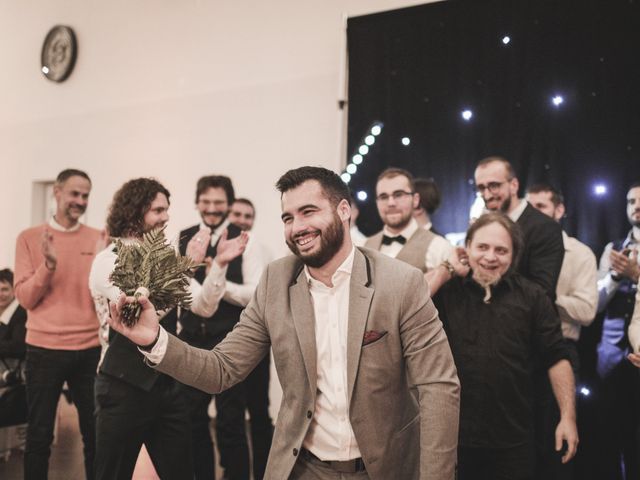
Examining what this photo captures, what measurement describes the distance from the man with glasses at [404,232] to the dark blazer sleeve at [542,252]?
40 cm

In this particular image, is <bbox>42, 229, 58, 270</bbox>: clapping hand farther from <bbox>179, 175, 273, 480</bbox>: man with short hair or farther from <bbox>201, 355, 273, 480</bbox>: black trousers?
<bbox>201, 355, 273, 480</bbox>: black trousers

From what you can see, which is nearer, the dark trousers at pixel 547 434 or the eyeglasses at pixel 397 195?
the dark trousers at pixel 547 434

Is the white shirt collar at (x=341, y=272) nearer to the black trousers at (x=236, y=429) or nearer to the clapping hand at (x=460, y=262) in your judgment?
the clapping hand at (x=460, y=262)

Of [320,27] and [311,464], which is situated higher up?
[320,27]

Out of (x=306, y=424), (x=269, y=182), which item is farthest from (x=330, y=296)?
(x=269, y=182)

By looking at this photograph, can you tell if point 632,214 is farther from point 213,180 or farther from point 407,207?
point 213,180

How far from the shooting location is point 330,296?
1.84 metres

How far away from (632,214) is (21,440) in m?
4.42

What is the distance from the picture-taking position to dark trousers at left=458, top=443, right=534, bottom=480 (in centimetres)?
221

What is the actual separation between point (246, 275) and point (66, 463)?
1.96m

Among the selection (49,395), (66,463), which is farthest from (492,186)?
(66,463)

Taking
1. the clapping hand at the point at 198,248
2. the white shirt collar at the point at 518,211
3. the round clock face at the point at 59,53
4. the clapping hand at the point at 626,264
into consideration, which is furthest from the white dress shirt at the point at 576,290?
the round clock face at the point at 59,53

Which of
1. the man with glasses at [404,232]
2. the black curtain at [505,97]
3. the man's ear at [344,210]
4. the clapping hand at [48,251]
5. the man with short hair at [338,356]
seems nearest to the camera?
the man with short hair at [338,356]

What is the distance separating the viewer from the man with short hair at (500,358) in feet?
7.30
